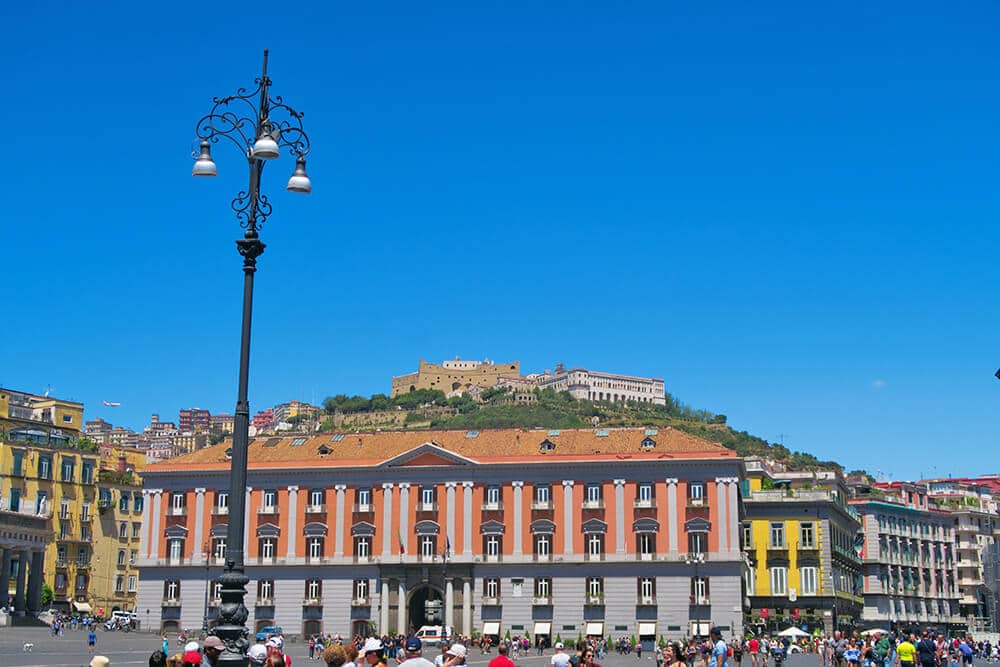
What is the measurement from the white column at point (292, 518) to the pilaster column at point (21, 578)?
16181 mm

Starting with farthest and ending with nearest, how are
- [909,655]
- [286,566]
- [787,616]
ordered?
[787,616], [286,566], [909,655]

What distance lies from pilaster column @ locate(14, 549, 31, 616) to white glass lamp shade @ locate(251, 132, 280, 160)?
64.5m

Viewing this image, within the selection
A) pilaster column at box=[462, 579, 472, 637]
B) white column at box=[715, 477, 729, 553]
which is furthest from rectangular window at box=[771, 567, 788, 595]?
pilaster column at box=[462, 579, 472, 637]

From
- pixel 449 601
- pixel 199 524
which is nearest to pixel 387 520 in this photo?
pixel 449 601

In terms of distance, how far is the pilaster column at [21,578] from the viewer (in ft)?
252

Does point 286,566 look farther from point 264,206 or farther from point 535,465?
point 264,206

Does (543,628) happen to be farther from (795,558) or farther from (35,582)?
(35,582)

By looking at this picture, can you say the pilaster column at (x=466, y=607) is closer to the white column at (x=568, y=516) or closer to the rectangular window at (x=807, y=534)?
the white column at (x=568, y=516)

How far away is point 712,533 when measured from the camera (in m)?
73.3

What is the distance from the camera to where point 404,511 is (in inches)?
3071

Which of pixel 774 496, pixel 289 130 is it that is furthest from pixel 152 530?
pixel 289 130

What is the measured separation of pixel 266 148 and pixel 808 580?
71.3 metres

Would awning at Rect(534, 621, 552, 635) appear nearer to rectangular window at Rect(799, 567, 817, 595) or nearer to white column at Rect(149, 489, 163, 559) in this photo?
rectangular window at Rect(799, 567, 817, 595)

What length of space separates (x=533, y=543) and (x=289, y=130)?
56.5m
